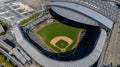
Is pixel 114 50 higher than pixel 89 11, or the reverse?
pixel 89 11

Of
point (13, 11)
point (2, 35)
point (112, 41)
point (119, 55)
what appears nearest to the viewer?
point (119, 55)

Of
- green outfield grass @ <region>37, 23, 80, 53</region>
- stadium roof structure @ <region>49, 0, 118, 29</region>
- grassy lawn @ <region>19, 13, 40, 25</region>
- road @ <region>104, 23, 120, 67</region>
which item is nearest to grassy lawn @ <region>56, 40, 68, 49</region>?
green outfield grass @ <region>37, 23, 80, 53</region>

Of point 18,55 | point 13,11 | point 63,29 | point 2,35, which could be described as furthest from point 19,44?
point 13,11

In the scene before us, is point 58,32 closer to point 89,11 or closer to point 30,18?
point 30,18

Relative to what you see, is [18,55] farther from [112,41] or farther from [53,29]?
[112,41]

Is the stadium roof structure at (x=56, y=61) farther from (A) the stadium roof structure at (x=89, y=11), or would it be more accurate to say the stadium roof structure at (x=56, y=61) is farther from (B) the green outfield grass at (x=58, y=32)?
(B) the green outfield grass at (x=58, y=32)

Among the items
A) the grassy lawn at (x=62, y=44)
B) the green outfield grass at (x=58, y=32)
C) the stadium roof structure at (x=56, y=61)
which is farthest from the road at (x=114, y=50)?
the grassy lawn at (x=62, y=44)

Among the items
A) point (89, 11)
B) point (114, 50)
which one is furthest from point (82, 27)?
point (114, 50)
